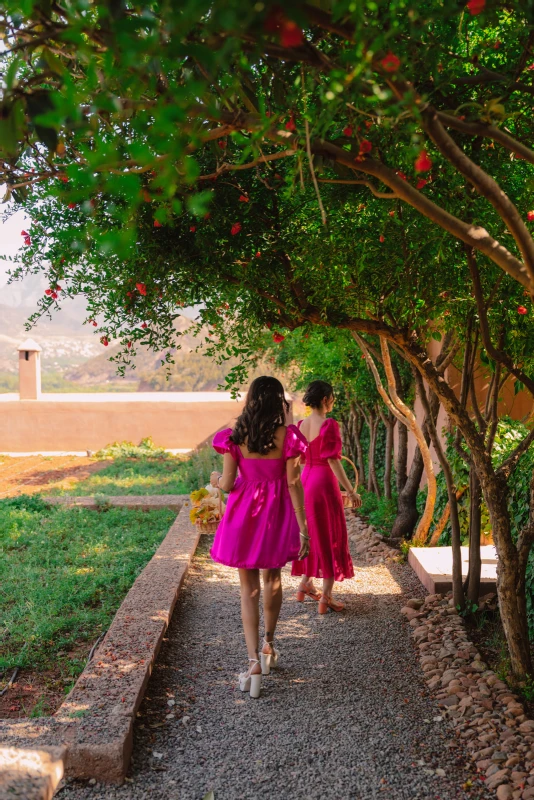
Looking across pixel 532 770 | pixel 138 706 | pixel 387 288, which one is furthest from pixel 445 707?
pixel 387 288

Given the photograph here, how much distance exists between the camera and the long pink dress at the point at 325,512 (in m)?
5.45

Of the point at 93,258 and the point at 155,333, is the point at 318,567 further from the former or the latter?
the point at 93,258

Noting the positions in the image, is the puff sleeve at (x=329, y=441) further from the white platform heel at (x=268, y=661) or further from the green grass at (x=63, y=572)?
the green grass at (x=63, y=572)

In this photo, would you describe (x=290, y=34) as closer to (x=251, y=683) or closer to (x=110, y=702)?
(x=110, y=702)

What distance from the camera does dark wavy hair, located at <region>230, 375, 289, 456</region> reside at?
3.93m

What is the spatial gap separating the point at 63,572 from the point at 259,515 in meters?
3.19

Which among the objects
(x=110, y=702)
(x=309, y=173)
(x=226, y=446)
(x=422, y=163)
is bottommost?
(x=110, y=702)

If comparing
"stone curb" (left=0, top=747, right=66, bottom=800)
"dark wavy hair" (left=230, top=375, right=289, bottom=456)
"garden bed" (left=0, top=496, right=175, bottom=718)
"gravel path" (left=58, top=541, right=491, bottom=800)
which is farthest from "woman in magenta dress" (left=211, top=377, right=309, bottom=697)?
"stone curb" (left=0, top=747, right=66, bottom=800)

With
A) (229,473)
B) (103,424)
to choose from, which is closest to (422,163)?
(229,473)

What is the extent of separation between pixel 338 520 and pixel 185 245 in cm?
255

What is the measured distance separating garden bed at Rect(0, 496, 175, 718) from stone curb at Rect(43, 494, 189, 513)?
164 millimetres

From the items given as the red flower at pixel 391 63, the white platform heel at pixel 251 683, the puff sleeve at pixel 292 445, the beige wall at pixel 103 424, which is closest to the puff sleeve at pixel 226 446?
the puff sleeve at pixel 292 445

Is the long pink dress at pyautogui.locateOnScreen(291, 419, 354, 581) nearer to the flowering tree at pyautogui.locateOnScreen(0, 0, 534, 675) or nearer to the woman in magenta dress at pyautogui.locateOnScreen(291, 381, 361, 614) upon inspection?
the woman in magenta dress at pyautogui.locateOnScreen(291, 381, 361, 614)

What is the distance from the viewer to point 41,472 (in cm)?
1476
